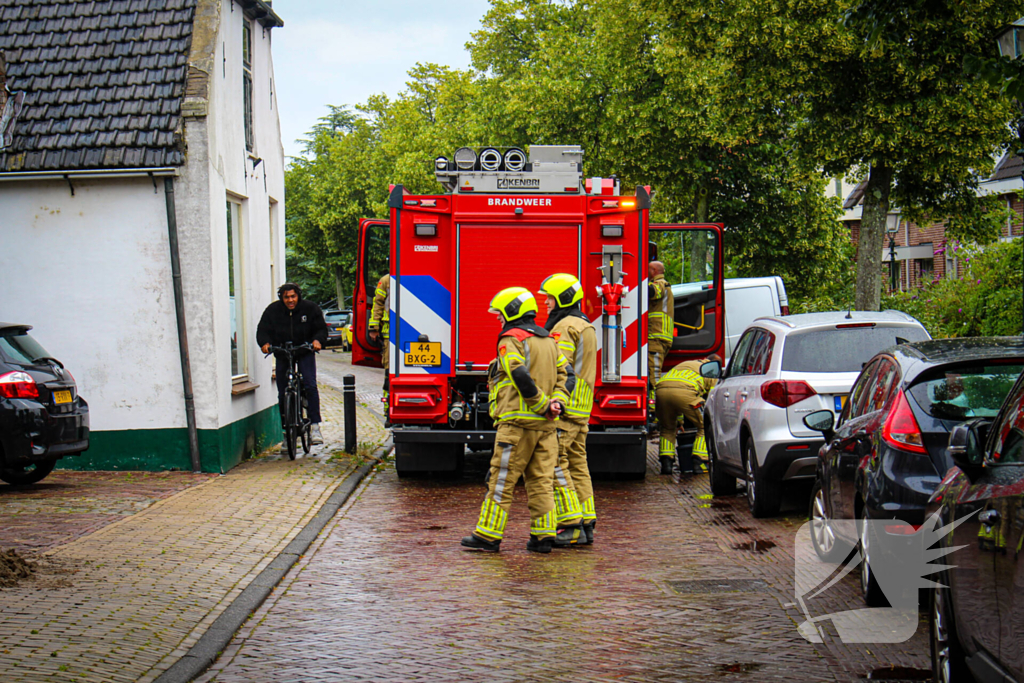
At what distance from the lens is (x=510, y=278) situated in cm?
1150

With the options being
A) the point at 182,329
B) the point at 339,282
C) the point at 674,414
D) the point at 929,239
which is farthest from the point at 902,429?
the point at 339,282

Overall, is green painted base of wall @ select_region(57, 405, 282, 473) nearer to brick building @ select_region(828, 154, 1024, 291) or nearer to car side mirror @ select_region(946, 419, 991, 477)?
car side mirror @ select_region(946, 419, 991, 477)

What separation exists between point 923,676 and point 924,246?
42.7 m

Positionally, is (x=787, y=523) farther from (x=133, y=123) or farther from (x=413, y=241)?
(x=133, y=123)

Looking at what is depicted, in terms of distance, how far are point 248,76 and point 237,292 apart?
283cm

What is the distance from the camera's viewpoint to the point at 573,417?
343 inches

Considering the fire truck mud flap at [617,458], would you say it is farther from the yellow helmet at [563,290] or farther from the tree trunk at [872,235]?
the tree trunk at [872,235]

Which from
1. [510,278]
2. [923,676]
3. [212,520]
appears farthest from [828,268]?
[923,676]

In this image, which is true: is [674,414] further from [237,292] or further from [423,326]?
[237,292]

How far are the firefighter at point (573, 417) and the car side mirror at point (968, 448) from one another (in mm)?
4241

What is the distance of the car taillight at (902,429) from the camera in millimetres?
5859

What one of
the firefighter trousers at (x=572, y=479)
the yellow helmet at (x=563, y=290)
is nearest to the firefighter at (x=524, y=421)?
the firefighter trousers at (x=572, y=479)

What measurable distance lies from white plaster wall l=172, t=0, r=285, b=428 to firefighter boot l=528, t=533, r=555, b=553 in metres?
5.00

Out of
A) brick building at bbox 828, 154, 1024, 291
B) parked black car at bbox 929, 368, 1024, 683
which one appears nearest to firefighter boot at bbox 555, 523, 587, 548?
parked black car at bbox 929, 368, 1024, 683
